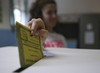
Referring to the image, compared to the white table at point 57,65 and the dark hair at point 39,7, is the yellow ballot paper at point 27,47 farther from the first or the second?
the dark hair at point 39,7

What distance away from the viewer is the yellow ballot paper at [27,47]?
1.28 ft

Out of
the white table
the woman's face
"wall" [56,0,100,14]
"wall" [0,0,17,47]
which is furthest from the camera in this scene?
"wall" [0,0,17,47]

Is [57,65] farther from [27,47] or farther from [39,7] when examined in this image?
[39,7]

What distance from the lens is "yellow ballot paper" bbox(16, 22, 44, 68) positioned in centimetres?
39

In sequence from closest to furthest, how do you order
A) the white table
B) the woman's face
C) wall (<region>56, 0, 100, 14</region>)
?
the white table
the woman's face
wall (<region>56, 0, 100, 14</region>)

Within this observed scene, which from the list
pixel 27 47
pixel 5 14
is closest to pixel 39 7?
pixel 27 47

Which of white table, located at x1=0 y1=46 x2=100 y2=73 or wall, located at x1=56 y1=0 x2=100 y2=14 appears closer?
white table, located at x1=0 y1=46 x2=100 y2=73

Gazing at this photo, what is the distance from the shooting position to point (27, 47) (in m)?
0.42

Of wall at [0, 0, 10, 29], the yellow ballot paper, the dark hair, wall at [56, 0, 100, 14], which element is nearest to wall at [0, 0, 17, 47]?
wall at [0, 0, 10, 29]

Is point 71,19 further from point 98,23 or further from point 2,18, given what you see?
point 2,18

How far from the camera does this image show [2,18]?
338 cm

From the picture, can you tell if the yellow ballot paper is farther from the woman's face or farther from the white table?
the woman's face

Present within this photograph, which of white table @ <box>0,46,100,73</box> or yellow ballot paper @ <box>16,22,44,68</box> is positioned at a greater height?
yellow ballot paper @ <box>16,22,44,68</box>

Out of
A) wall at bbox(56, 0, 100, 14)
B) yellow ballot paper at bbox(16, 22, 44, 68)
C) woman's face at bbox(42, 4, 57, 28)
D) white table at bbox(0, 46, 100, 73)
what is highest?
wall at bbox(56, 0, 100, 14)
